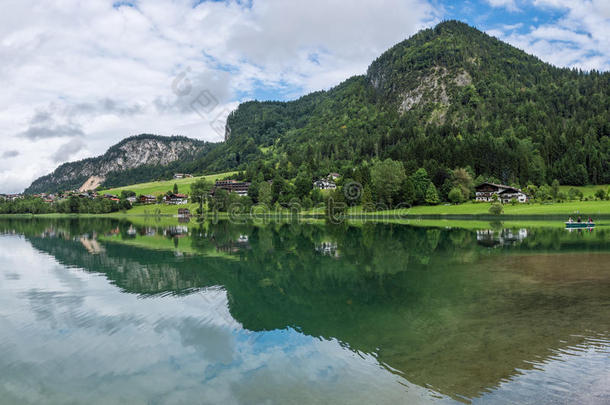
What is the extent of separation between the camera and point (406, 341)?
42.5ft

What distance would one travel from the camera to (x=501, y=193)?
376ft

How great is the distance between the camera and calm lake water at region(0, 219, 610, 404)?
392 inches

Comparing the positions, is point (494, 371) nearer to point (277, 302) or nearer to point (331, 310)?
point (331, 310)

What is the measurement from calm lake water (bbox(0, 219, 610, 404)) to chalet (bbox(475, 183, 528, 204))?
92844 millimetres

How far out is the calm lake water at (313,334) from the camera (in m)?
9.97

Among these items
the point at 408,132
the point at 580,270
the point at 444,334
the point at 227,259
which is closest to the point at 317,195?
the point at 408,132

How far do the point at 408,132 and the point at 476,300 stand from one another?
623 feet

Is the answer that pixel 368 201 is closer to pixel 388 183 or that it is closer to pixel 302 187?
pixel 388 183

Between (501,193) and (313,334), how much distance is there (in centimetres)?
11774

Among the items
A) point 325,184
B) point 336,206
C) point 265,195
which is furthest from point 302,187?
point 336,206

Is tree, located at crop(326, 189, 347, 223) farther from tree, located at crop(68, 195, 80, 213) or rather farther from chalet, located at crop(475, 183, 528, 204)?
tree, located at crop(68, 195, 80, 213)

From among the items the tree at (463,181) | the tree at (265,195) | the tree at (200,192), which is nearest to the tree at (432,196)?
the tree at (463,181)

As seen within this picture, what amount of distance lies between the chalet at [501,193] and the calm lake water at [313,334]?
92.8 m

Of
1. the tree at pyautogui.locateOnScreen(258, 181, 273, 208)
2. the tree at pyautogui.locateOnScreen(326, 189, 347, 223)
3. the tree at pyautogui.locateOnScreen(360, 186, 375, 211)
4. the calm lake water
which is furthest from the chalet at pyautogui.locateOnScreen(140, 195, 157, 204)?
the calm lake water
